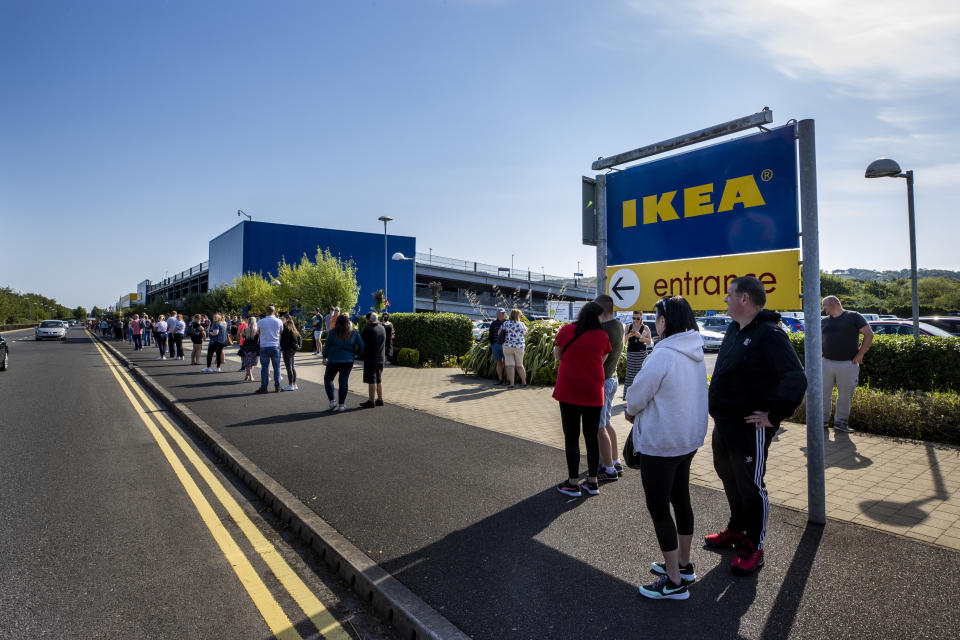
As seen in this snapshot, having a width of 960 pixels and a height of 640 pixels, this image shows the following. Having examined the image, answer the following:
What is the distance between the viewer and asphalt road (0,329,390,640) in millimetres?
2961

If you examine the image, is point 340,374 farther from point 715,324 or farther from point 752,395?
point 715,324

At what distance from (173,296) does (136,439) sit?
96513mm

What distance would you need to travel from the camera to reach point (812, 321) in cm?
428

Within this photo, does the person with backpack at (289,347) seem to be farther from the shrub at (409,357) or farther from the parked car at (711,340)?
the parked car at (711,340)

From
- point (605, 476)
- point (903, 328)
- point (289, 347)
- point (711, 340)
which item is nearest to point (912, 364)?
point (605, 476)

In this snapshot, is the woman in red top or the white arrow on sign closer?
the woman in red top

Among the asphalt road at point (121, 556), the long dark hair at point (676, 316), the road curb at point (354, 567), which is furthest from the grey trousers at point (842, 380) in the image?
the asphalt road at point (121, 556)

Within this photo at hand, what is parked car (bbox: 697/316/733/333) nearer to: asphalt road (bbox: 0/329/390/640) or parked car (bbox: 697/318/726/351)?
parked car (bbox: 697/318/726/351)

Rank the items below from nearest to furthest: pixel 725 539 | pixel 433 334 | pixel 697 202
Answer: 1. pixel 725 539
2. pixel 697 202
3. pixel 433 334

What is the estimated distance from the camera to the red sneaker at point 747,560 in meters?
3.33

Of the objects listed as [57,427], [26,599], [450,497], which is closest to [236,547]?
[26,599]

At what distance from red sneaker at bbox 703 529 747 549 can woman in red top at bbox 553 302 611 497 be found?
1.22 m

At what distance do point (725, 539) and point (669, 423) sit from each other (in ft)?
4.46

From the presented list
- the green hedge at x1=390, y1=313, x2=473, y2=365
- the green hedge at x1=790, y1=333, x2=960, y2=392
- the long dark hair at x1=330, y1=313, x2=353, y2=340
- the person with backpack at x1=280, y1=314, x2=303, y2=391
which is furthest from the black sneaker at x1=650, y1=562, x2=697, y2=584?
the green hedge at x1=390, y1=313, x2=473, y2=365
